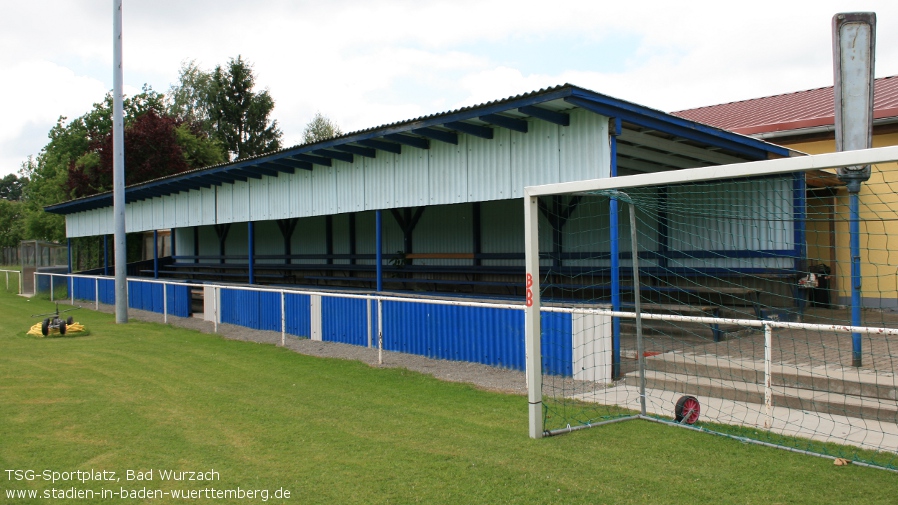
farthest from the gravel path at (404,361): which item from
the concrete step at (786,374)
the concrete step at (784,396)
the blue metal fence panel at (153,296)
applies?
the blue metal fence panel at (153,296)

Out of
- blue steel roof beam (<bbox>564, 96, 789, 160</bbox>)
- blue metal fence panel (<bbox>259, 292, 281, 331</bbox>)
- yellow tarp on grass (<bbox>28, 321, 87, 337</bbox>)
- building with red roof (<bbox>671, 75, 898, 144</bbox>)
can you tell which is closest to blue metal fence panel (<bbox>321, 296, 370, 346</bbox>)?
blue metal fence panel (<bbox>259, 292, 281, 331</bbox>)

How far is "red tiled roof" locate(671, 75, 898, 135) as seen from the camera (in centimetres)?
1319

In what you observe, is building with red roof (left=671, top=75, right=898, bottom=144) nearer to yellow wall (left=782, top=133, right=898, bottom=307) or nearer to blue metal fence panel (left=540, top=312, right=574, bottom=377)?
yellow wall (left=782, top=133, right=898, bottom=307)

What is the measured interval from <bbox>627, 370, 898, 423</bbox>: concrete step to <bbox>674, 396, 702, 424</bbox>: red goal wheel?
3.06ft

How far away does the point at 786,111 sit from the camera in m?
15.8

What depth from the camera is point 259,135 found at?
5303 cm

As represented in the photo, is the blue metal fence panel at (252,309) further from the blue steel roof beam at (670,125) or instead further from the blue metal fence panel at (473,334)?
the blue steel roof beam at (670,125)

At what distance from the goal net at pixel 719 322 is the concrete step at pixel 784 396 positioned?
0.02 m

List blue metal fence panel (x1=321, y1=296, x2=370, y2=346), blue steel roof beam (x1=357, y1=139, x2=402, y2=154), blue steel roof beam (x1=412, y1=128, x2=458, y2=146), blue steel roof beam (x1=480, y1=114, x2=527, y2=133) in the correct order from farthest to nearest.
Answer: blue steel roof beam (x1=357, y1=139, x2=402, y2=154) < blue steel roof beam (x1=412, y1=128, x2=458, y2=146) < blue metal fence panel (x1=321, y1=296, x2=370, y2=346) < blue steel roof beam (x1=480, y1=114, x2=527, y2=133)

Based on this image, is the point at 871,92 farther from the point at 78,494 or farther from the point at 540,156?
the point at 78,494

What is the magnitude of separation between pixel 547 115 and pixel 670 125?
1888 mm

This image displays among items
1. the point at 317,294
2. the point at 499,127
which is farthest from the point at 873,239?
the point at 317,294

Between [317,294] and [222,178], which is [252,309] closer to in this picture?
[317,294]

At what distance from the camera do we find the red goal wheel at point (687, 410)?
591cm
